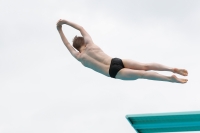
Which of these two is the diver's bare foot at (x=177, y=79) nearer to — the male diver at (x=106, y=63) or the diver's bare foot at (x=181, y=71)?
the male diver at (x=106, y=63)

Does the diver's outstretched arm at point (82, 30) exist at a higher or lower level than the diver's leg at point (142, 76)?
higher

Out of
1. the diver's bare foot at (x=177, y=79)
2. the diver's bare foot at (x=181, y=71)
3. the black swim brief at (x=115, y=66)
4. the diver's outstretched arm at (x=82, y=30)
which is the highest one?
the diver's outstretched arm at (x=82, y=30)

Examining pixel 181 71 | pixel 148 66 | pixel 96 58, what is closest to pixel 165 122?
pixel 148 66

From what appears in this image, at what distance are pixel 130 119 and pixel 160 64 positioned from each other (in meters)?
1.97

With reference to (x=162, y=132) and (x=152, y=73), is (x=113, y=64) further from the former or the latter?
(x=162, y=132)

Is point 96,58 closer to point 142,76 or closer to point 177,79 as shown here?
point 142,76

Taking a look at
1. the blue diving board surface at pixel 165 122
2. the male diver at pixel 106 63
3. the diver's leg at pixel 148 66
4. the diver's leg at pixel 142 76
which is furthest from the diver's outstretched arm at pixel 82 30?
the blue diving board surface at pixel 165 122

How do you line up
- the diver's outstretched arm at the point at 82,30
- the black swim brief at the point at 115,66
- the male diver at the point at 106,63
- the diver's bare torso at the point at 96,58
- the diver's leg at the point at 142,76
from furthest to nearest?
the diver's outstretched arm at the point at 82,30 < the diver's bare torso at the point at 96,58 < the black swim brief at the point at 115,66 < the male diver at the point at 106,63 < the diver's leg at the point at 142,76

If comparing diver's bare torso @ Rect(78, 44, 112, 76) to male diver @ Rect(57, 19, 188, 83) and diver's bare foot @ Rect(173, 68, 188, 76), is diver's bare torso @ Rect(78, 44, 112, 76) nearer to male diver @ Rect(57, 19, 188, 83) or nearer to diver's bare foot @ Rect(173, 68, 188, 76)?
male diver @ Rect(57, 19, 188, 83)

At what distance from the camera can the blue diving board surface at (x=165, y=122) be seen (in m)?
10.6

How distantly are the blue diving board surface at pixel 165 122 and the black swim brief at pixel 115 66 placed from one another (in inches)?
51.1

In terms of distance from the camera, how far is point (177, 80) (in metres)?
9.41

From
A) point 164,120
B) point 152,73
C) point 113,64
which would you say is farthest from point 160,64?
point 164,120

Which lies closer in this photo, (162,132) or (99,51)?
(99,51)
